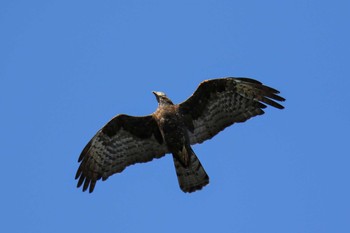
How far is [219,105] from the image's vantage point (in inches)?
834

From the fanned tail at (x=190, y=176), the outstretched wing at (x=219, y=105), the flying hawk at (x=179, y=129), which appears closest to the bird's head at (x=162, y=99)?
the flying hawk at (x=179, y=129)

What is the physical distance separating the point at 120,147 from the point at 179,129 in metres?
1.66

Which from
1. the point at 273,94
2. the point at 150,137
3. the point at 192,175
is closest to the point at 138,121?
the point at 150,137

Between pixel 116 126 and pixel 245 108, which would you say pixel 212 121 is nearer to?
pixel 245 108

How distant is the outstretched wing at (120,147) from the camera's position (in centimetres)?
2144

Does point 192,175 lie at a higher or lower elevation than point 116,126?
lower

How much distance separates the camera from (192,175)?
832 inches

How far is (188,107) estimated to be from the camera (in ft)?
69.8

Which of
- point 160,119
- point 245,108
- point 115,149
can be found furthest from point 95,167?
point 245,108

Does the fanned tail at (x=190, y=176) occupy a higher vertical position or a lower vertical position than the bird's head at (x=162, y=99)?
lower

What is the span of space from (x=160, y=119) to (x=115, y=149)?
148 cm

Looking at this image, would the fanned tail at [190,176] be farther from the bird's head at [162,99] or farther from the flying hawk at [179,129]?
the bird's head at [162,99]

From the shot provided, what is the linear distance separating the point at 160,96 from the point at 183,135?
3.64 feet

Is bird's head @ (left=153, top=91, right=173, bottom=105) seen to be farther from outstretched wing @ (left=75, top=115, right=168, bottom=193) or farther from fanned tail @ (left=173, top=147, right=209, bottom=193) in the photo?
fanned tail @ (left=173, top=147, right=209, bottom=193)
